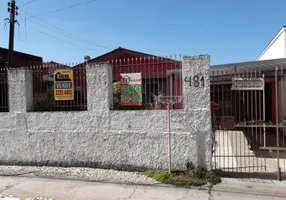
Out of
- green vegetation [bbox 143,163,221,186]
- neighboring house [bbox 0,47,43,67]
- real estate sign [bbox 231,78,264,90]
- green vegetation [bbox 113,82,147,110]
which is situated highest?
neighboring house [bbox 0,47,43,67]

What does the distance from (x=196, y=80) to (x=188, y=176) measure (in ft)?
7.02

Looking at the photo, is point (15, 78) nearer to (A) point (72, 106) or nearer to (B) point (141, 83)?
(A) point (72, 106)

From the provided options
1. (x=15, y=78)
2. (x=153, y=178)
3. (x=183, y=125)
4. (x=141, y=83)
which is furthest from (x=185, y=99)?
(x=15, y=78)

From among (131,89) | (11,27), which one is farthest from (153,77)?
(11,27)

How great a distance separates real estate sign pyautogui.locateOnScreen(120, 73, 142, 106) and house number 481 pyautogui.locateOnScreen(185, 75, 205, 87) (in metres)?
1.21

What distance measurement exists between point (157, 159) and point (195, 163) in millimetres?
887

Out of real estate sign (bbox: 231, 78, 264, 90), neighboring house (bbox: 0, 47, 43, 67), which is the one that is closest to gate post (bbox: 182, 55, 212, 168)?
real estate sign (bbox: 231, 78, 264, 90)

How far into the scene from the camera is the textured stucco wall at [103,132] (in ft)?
20.6

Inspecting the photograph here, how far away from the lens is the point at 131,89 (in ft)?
22.5

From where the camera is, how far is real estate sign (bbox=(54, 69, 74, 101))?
7.34 m

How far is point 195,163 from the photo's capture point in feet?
20.6

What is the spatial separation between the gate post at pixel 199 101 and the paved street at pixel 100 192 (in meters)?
1.07

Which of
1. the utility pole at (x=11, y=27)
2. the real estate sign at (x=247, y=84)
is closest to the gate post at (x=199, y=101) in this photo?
the real estate sign at (x=247, y=84)

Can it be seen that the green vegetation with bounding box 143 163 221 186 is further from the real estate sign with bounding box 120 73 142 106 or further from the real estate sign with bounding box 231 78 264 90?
the real estate sign with bounding box 231 78 264 90
